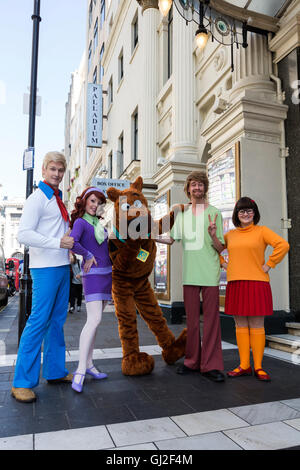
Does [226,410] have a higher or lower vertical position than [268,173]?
lower

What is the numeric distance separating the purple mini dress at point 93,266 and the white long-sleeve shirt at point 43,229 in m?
0.18

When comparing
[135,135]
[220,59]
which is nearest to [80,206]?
[220,59]

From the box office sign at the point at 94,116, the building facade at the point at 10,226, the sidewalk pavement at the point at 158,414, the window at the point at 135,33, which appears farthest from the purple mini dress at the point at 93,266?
the building facade at the point at 10,226

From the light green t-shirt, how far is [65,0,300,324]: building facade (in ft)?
5.90

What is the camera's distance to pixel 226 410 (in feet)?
9.20

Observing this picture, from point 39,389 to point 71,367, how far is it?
2.72 ft

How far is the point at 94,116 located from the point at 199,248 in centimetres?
1573

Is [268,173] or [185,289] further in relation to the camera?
[268,173]

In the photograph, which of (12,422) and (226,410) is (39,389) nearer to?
(12,422)

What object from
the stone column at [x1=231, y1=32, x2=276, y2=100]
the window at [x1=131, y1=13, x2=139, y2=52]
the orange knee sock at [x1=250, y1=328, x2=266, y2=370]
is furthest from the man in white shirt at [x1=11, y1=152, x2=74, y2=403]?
the window at [x1=131, y1=13, x2=139, y2=52]

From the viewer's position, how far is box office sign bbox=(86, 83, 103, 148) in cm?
1802

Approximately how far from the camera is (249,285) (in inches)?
147

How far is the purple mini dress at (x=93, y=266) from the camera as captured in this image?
11.0 feet
